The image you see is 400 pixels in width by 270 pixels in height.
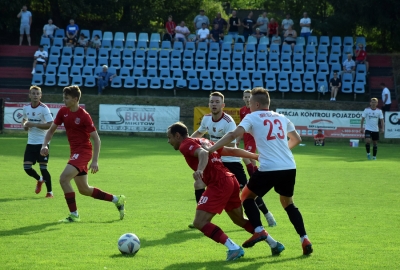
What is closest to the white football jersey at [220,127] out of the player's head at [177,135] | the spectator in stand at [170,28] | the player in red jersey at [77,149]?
the player in red jersey at [77,149]

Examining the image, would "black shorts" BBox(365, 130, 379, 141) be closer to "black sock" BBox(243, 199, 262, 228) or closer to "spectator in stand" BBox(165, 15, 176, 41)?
"black sock" BBox(243, 199, 262, 228)

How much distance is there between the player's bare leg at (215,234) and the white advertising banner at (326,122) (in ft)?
73.1

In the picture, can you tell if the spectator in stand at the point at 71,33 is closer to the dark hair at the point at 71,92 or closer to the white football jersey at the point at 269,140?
the dark hair at the point at 71,92

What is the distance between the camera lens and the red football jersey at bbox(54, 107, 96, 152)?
999 cm

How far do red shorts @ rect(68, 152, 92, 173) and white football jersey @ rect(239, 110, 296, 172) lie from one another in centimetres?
346


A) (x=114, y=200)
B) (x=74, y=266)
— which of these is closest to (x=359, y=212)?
(x=114, y=200)

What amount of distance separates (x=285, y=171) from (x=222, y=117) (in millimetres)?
2825

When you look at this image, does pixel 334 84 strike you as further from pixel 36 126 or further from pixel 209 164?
pixel 209 164

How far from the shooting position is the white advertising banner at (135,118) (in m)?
29.8

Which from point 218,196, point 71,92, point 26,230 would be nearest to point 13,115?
point 71,92

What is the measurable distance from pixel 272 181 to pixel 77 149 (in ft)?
12.4

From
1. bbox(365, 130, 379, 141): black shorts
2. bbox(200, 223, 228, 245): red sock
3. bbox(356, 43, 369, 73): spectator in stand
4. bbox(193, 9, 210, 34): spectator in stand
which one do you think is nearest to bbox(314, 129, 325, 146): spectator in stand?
bbox(365, 130, 379, 141): black shorts

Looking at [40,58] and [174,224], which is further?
[40,58]

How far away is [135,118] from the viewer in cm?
2984
